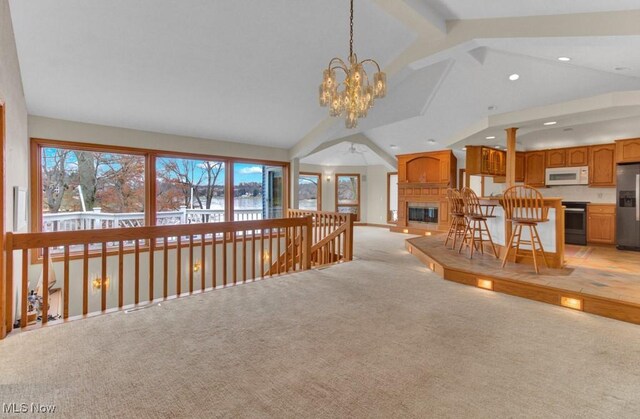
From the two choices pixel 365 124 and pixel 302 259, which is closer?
pixel 302 259

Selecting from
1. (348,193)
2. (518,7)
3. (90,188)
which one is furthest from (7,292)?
(348,193)

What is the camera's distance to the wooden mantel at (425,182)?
877cm

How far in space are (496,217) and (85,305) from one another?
228 inches

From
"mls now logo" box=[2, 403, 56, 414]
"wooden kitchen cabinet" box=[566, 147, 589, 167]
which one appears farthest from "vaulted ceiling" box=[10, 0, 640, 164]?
"mls now logo" box=[2, 403, 56, 414]

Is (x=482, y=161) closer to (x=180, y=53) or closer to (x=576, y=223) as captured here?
(x=576, y=223)

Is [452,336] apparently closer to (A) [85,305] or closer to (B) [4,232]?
(A) [85,305]

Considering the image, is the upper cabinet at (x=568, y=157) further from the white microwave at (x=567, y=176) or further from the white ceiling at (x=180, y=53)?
the white ceiling at (x=180, y=53)

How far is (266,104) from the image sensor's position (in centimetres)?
565

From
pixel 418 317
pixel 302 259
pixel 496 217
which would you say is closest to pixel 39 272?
pixel 302 259

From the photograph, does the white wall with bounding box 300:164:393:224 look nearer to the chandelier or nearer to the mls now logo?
the chandelier

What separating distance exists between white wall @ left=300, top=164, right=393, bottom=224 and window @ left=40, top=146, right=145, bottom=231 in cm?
657

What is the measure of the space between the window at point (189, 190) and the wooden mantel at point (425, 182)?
568 centimetres

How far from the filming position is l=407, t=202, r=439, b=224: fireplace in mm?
9144

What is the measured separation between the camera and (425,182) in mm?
9297
